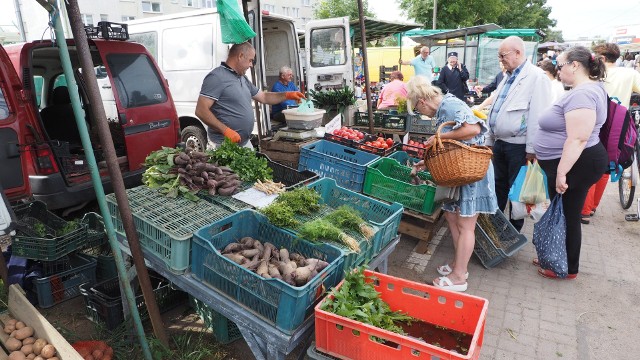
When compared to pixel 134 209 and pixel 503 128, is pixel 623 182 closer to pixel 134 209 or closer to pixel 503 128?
pixel 503 128

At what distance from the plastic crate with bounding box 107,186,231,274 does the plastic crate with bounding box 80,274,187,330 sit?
668mm

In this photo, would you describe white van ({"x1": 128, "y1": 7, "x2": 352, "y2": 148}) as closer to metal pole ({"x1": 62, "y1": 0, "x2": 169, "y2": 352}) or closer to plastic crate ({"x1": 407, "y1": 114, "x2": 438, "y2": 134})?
plastic crate ({"x1": 407, "y1": 114, "x2": 438, "y2": 134})

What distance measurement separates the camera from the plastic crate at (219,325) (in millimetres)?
2967

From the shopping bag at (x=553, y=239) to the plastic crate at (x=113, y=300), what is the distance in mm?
3288

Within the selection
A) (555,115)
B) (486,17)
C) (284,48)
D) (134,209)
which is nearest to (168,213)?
(134,209)

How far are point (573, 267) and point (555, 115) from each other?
1.53 meters

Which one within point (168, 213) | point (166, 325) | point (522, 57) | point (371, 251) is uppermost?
point (522, 57)

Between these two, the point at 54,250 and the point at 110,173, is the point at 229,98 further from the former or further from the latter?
the point at 54,250

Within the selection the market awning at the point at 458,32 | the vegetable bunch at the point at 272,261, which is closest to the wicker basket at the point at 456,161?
the vegetable bunch at the point at 272,261

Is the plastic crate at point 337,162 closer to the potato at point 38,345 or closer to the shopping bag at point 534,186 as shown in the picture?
the shopping bag at point 534,186

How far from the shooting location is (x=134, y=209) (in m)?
2.65

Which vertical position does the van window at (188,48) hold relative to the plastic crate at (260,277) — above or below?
above

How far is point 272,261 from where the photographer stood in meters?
2.49

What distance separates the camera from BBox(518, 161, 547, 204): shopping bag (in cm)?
383
